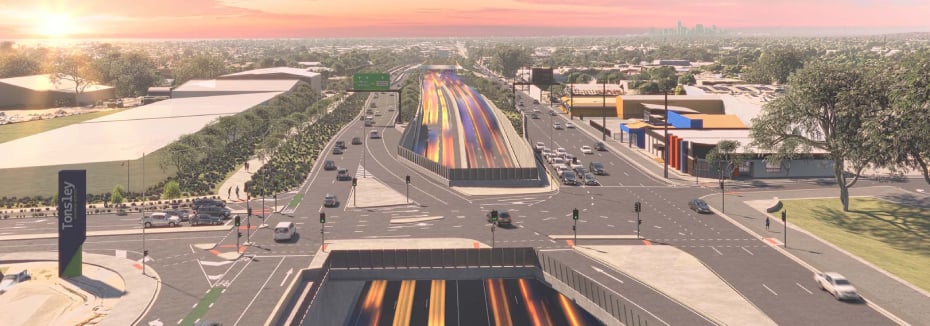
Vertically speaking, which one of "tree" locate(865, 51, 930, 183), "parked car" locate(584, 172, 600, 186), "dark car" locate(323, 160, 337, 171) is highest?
"tree" locate(865, 51, 930, 183)

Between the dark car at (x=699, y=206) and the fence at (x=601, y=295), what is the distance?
2507cm

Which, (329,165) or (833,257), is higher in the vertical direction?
(329,165)

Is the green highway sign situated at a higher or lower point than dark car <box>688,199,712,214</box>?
higher

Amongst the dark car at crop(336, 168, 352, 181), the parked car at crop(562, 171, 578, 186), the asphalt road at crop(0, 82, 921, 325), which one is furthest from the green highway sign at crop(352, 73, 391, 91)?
the parked car at crop(562, 171, 578, 186)

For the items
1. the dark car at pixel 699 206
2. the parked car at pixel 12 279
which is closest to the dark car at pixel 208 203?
the parked car at pixel 12 279

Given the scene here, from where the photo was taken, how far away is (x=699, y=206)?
73.9m

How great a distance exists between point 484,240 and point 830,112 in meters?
40.7

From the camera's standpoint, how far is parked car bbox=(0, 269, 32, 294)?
51.6m

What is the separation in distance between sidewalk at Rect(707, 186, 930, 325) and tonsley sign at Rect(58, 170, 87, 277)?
182 ft

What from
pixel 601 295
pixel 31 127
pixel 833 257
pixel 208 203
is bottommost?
pixel 601 295

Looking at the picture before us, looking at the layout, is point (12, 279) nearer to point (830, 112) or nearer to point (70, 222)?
point (70, 222)

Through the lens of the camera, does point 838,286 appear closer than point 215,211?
Yes

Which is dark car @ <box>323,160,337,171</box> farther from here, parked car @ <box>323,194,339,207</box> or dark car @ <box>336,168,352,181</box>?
parked car @ <box>323,194,339,207</box>

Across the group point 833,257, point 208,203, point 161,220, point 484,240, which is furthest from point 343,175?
point 833,257
